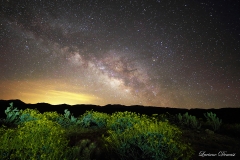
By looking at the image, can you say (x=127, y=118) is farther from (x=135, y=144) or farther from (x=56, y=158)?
(x=56, y=158)

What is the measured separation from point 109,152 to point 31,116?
593cm

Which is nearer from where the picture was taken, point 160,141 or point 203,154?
point 160,141

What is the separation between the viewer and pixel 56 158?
3.21 meters

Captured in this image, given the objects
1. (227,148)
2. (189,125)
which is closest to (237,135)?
(189,125)

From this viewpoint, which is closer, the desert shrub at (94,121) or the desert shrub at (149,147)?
the desert shrub at (149,147)

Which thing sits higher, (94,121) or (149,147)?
(94,121)

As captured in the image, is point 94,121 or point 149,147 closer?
point 149,147

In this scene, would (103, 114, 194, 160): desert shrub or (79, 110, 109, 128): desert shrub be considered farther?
(79, 110, 109, 128): desert shrub

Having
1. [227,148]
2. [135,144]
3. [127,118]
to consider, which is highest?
[127,118]

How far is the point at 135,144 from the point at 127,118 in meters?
3.67

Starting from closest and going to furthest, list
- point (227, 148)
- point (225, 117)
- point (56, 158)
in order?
point (56, 158) → point (227, 148) → point (225, 117)

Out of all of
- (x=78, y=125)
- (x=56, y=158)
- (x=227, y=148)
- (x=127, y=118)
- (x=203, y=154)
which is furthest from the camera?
(x=78, y=125)

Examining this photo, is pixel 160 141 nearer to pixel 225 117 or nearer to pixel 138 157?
pixel 138 157

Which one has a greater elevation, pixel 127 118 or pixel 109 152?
pixel 127 118
